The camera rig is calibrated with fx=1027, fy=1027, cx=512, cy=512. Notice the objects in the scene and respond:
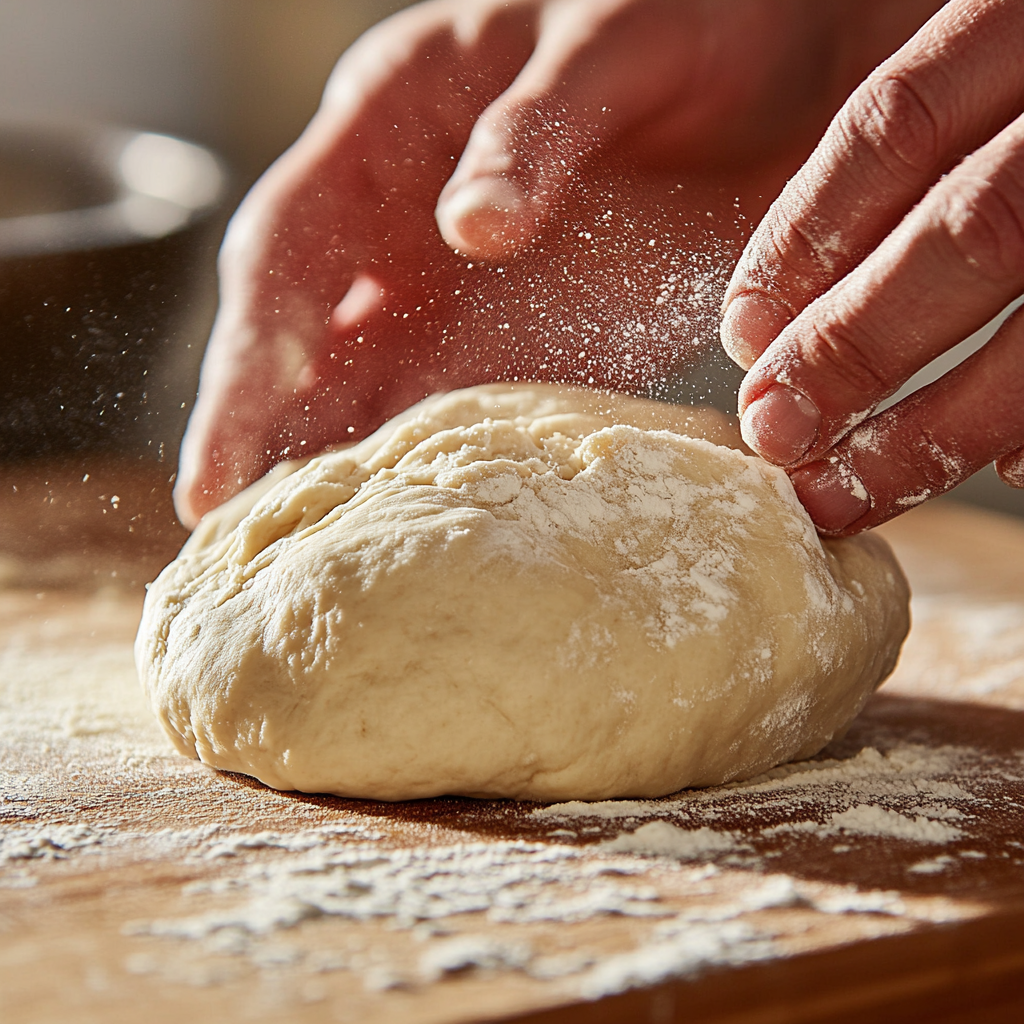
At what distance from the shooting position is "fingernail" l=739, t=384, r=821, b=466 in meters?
1.12

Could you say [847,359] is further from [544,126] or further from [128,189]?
[128,189]

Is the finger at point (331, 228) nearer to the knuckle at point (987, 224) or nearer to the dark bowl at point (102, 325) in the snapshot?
the dark bowl at point (102, 325)

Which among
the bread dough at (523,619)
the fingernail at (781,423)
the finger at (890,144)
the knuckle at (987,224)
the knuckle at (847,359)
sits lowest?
the bread dough at (523,619)

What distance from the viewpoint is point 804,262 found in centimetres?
113

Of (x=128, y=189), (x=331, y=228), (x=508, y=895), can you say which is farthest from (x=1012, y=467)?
(x=128, y=189)

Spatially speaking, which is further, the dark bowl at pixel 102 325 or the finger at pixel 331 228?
the dark bowl at pixel 102 325

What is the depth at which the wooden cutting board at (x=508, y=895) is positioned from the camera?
705mm

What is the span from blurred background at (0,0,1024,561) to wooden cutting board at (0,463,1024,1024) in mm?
469

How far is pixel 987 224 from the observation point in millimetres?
1017

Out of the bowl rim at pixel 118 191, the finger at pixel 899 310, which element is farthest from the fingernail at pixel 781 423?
the bowl rim at pixel 118 191

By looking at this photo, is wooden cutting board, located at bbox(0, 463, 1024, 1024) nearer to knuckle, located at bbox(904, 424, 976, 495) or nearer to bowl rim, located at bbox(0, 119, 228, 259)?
knuckle, located at bbox(904, 424, 976, 495)

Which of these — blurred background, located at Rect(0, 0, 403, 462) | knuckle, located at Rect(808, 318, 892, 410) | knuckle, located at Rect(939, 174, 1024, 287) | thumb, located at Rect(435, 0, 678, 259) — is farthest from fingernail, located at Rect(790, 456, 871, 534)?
blurred background, located at Rect(0, 0, 403, 462)

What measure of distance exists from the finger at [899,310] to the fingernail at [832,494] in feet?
0.19

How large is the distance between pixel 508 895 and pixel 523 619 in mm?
288
